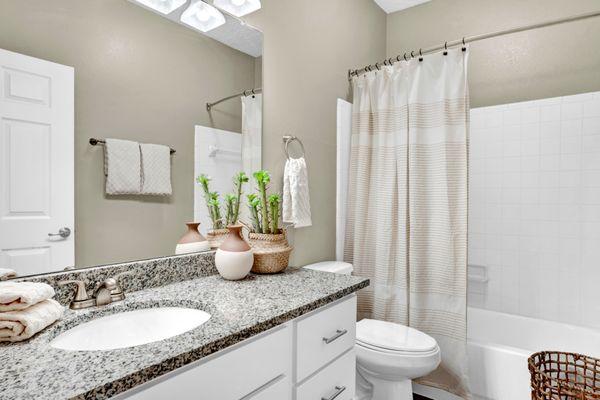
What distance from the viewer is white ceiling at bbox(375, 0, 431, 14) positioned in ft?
9.35

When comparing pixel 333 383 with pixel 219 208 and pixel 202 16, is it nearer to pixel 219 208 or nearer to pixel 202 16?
pixel 219 208

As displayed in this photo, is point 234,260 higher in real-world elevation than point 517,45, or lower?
lower

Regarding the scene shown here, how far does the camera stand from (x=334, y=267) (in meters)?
2.13

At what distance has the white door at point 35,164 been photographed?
3.07 ft

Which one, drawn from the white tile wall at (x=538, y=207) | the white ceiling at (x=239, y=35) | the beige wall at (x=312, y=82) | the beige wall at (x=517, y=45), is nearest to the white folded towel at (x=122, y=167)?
the white ceiling at (x=239, y=35)

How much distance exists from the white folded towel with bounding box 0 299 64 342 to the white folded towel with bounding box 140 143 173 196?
1.71 ft

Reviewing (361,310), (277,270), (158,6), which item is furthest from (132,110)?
(361,310)

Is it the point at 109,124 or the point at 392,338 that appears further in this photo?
the point at 392,338

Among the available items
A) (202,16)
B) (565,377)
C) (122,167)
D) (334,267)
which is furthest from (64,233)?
(565,377)

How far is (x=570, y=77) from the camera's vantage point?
2.34m

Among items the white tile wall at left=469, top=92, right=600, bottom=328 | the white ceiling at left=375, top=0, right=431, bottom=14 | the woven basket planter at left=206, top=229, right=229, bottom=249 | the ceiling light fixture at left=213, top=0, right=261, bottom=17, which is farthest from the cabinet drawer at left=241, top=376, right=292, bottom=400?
the white ceiling at left=375, top=0, right=431, bottom=14

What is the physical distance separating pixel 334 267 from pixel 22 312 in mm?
1591

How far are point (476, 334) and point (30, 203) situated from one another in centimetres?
269

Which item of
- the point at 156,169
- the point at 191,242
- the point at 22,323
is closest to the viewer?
the point at 22,323
